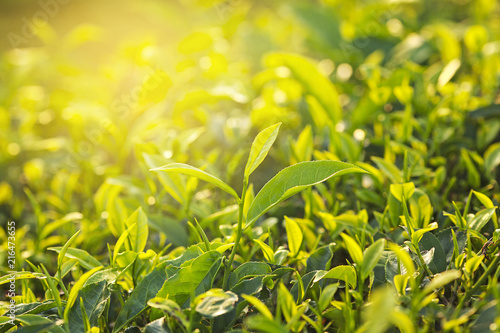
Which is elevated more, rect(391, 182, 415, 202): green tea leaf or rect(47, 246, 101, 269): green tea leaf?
rect(47, 246, 101, 269): green tea leaf

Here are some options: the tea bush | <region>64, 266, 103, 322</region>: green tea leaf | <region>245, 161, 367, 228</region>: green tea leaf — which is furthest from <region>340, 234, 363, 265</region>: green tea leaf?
<region>64, 266, 103, 322</region>: green tea leaf

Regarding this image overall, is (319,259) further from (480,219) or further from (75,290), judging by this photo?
(75,290)

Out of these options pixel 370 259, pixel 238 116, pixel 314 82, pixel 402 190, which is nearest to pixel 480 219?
pixel 402 190

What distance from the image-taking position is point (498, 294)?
25.1 inches

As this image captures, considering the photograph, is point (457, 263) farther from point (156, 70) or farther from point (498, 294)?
point (156, 70)

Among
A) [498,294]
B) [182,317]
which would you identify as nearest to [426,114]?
[498,294]

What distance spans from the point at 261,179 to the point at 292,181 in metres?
0.56

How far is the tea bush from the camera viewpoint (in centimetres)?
77

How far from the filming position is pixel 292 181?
2.67 feet

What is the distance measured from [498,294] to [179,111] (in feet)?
3.90

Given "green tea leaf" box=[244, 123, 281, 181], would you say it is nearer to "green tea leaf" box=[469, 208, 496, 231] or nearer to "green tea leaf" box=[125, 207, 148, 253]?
"green tea leaf" box=[125, 207, 148, 253]

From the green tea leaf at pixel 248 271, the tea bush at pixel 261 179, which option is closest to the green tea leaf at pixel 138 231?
the tea bush at pixel 261 179

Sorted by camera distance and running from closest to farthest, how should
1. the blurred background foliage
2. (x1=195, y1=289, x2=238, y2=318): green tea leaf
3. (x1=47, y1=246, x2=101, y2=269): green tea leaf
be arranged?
(x1=195, y1=289, x2=238, y2=318): green tea leaf → (x1=47, y1=246, x2=101, y2=269): green tea leaf → the blurred background foliage

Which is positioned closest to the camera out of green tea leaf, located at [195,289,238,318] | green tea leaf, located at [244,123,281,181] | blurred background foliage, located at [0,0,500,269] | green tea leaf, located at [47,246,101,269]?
green tea leaf, located at [195,289,238,318]
